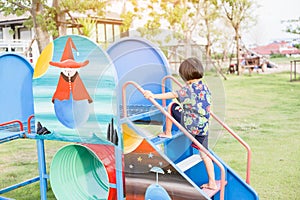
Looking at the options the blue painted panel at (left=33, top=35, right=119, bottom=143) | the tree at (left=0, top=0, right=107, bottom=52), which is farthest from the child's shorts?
the tree at (left=0, top=0, right=107, bottom=52)

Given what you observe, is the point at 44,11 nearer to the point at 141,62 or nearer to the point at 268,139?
the point at 268,139

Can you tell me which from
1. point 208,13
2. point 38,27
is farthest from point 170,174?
→ point 208,13

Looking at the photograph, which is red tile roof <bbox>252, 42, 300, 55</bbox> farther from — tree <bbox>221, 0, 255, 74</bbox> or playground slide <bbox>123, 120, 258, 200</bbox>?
playground slide <bbox>123, 120, 258, 200</bbox>

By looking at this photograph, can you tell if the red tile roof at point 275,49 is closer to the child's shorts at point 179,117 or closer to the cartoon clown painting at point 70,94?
the child's shorts at point 179,117

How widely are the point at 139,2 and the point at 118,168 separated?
15.4m

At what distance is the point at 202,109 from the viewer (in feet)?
9.79

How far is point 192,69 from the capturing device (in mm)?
2939

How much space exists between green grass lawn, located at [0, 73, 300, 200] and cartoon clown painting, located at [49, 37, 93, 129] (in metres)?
1.31

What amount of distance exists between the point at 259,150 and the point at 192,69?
9.15 ft

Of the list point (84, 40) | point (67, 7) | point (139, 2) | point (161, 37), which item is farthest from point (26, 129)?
point (139, 2)

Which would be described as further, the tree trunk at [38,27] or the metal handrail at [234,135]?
the tree trunk at [38,27]

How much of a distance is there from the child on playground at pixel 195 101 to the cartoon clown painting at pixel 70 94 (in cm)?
49

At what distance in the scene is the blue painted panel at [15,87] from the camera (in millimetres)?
3889

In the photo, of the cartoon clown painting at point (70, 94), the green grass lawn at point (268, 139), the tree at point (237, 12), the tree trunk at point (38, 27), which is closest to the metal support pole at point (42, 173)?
the cartoon clown painting at point (70, 94)
